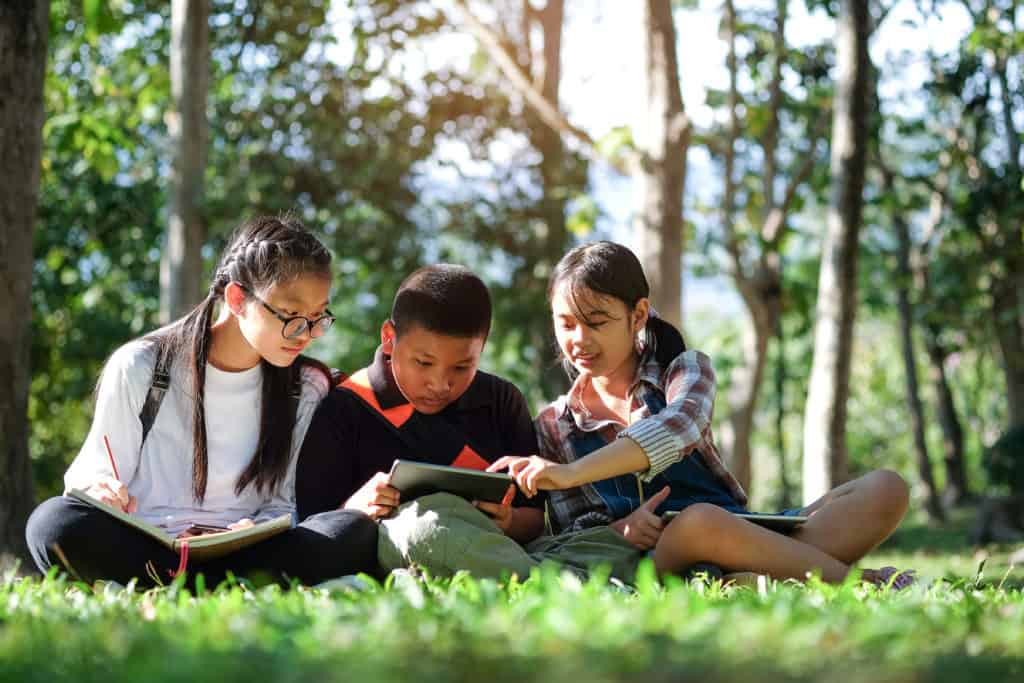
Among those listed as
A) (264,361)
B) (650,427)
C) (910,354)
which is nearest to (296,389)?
(264,361)

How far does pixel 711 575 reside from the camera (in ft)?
11.5

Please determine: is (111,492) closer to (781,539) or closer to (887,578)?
(781,539)

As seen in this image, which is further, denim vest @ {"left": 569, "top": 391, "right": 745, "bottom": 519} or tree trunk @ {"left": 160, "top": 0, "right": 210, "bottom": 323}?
tree trunk @ {"left": 160, "top": 0, "right": 210, "bottom": 323}

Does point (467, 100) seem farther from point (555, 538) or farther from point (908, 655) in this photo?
point (908, 655)

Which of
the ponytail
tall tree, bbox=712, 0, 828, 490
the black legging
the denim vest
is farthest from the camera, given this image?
tall tree, bbox=712, 0, 828, 490

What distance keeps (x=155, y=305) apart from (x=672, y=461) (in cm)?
1090

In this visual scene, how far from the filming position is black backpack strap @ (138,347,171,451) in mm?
3965

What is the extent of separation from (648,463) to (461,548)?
639mm

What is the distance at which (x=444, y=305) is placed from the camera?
3.79m

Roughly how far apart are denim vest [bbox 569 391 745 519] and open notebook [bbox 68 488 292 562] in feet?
3.78

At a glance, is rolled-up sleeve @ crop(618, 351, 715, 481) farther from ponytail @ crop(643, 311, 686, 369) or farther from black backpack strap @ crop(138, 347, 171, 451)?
black backpack strap @ crop(138, 347, 171, 451)

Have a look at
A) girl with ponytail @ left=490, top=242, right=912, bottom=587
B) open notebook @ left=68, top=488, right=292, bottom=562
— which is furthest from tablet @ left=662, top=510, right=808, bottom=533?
open notebook @ left=68, top=488, right=292, bottom=562

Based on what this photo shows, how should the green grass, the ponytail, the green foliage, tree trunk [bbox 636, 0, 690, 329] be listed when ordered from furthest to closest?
the green foliage → tree trunk [bbox 636, 0, 690, 329] → the ponytail → the green grass

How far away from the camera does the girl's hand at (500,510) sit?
370cm
